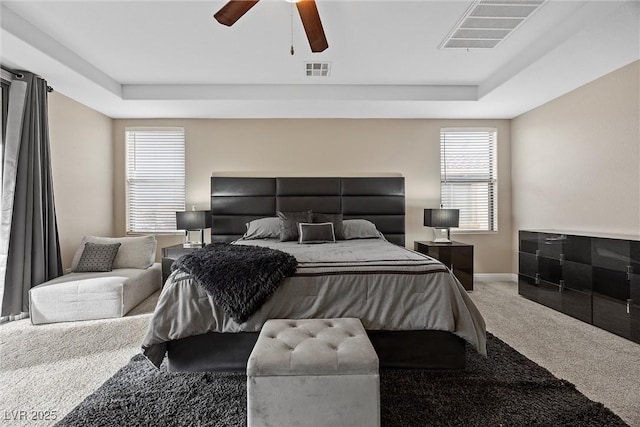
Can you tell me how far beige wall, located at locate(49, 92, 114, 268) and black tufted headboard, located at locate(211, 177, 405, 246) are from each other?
1503 mm

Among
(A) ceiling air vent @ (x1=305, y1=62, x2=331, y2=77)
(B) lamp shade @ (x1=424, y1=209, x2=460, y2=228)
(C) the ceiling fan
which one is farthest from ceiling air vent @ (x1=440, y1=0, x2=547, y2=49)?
(B) lamp shade @ (x1=424, y1=209, x2=460, y2=228)

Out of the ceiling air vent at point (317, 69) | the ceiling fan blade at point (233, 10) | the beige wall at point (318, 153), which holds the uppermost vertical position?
the ceiling air vent at point (317, 69)

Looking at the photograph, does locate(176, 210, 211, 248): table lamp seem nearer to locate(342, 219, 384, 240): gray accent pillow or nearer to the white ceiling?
the white ceiling

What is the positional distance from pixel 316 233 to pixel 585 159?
2.99 metres

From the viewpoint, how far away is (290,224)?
4.25 m

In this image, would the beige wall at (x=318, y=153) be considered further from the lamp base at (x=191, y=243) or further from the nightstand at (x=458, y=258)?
the nightstand at (x=458, y=258)

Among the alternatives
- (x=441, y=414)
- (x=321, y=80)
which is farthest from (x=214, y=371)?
(x=321, y=80)

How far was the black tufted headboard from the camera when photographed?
4887 millimetres

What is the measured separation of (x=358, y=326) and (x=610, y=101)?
11.4ft

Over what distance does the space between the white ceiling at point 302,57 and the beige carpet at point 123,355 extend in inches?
94.4

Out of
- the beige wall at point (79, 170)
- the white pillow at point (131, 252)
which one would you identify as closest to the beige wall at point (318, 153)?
the beige wall at point (79, 170)

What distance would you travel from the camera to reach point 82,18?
2850 mm

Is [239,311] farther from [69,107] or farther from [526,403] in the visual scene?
[69,107]

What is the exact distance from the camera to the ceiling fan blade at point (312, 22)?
2074mm
